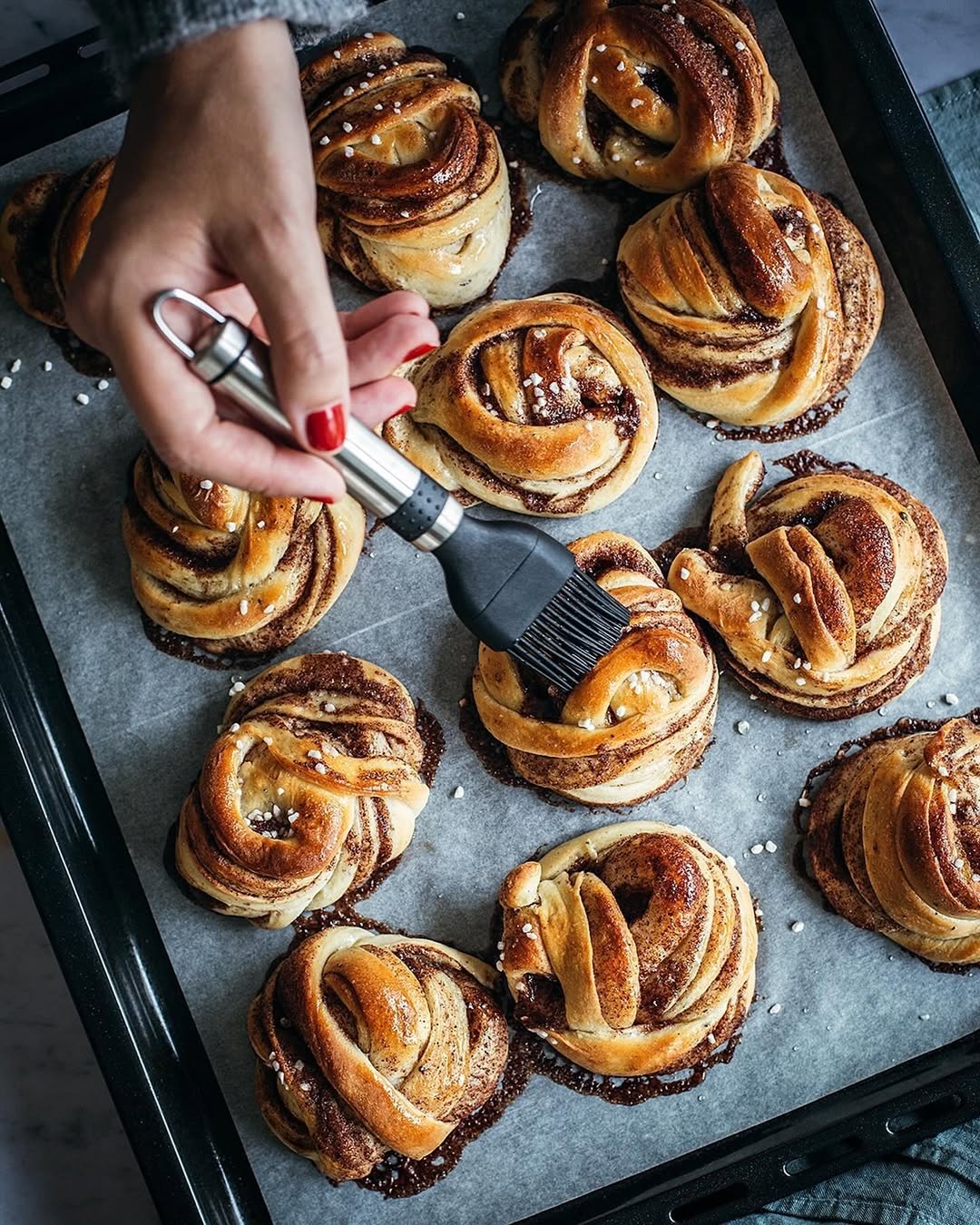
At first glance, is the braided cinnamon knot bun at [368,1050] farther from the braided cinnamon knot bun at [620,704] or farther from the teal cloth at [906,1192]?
the teal cloth at [906,1192]

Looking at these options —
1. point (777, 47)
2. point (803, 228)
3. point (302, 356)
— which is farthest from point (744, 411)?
point (302, 356)

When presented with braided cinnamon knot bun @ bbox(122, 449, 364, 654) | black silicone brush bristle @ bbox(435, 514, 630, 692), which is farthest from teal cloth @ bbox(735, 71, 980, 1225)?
braided cinnamon knot bun @ bbox(122, 449, 364, 654)

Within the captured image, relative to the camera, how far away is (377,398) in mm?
2135

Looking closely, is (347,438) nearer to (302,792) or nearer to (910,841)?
(302,792)

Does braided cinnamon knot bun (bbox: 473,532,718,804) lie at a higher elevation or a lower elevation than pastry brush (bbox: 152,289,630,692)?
lower

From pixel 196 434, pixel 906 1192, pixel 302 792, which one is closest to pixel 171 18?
pixel 196 434

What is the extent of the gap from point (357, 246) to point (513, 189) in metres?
0.41

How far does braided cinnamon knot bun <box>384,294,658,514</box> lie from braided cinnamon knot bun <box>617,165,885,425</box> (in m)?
0.11

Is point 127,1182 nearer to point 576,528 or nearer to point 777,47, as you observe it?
point 576,528

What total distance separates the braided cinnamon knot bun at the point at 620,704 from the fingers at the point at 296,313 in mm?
1007

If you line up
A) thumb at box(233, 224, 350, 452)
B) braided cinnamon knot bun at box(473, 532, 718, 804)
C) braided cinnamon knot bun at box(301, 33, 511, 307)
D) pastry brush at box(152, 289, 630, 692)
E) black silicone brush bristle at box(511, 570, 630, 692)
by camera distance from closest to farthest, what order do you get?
thumb at box(233, 224, 350, 452), pastry brush at box(152, 289, 630, 692), black silicone brush bristle at box(511, 570, 630, 692), braided cinnamon knot bun at box(473, 532, 718, 804), braided cinnamon knot bun at box(301, 33, 511, 307)

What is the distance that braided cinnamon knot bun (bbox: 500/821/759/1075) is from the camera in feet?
8.09

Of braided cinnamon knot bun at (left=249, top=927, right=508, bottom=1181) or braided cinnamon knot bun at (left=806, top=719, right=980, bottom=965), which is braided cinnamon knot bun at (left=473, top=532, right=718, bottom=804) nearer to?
braided cinnamon knot bun at (left=806, top=719, right=980, bottom=965)

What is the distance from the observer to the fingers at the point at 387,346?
2057mm
